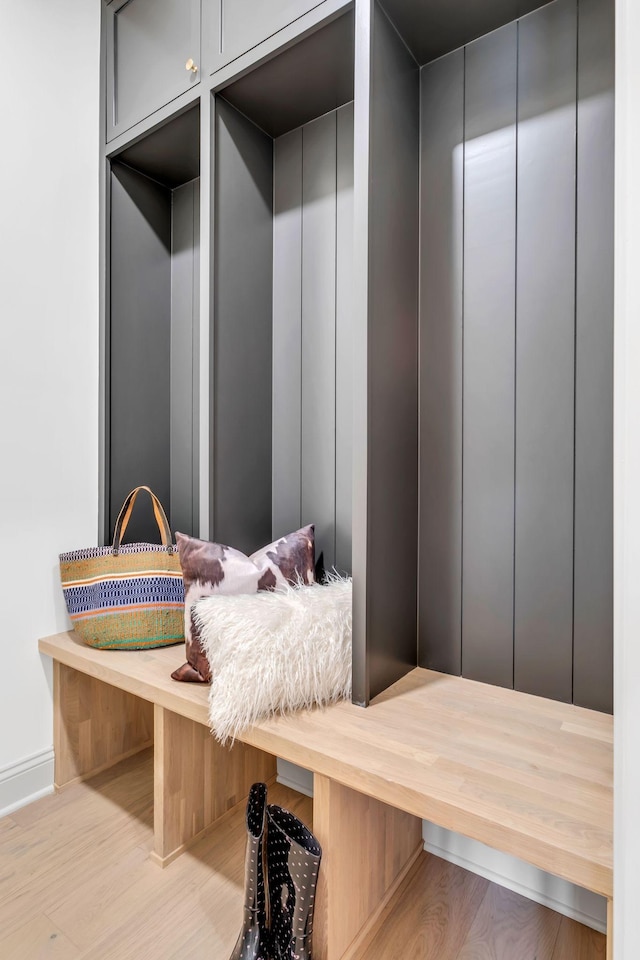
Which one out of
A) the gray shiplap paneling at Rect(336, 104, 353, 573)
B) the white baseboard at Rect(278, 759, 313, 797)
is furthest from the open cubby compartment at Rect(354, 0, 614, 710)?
the white baseboard at Rect(278, 759, 313, 797)

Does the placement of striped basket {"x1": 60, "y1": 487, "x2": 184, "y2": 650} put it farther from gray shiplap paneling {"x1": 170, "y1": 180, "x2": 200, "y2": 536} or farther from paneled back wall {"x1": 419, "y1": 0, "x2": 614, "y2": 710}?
paneled back wall {"x1": 419, "y1": 0, "x2": 614, "y2": 710}

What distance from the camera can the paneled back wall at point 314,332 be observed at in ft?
5.01

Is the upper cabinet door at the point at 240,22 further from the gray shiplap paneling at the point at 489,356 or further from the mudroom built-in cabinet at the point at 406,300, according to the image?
the gray shiplap paneling at the point at 489,356

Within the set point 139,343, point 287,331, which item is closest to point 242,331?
point 287,331

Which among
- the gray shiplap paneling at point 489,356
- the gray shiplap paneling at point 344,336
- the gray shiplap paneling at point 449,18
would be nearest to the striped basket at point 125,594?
the gray shiplap paneling at point 344,336

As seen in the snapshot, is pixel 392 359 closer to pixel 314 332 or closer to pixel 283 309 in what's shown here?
pixel 314 332

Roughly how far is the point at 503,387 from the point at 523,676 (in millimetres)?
704

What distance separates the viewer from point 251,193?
161cm

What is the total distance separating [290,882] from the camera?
3.38ft

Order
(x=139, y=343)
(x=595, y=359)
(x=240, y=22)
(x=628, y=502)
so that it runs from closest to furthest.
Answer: (x=628, y=502)
(x=595, y=359)
(x=240, y=22)
(x=139, y=343)

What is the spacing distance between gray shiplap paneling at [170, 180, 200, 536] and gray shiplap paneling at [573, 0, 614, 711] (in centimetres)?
126

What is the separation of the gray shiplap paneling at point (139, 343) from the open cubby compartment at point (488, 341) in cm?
100

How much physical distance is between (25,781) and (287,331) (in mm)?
1603

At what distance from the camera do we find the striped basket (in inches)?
60.2
